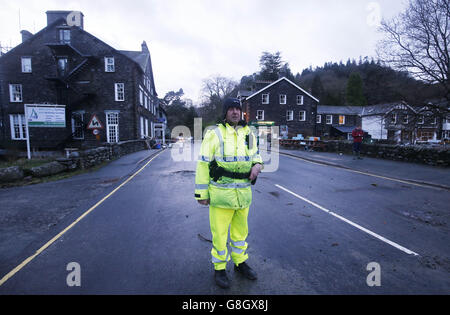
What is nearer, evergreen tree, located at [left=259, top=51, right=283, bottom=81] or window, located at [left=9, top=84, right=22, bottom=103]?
window, located at [left=9, top=84, right=22, bottom=103]

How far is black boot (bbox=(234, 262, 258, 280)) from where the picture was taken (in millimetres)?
3021

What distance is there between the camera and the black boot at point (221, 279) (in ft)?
9.37

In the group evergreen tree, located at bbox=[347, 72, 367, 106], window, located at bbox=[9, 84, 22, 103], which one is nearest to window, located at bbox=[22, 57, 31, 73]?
window, located at bbox=[9, 84, 22, 103]

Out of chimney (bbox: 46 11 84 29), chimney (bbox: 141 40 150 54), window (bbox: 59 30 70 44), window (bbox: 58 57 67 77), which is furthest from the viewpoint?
chimney (bbox: 141 40 150 54)

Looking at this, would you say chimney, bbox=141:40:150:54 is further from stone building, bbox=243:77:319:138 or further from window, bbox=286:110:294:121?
window, bbox=286:110:294:121

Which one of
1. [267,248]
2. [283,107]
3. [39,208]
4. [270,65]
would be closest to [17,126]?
[39,208]

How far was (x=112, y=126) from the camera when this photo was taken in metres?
→ 26.7

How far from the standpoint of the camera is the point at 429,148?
1277 centimetres

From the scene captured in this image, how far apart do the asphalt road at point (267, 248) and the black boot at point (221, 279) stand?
64 mm

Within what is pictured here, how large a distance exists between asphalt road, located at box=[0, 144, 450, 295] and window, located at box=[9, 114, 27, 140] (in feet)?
88.3

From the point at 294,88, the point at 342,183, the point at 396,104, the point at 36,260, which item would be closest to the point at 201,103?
the point at 294,88

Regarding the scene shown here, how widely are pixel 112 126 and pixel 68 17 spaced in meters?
12.6

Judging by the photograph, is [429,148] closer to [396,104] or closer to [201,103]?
[396,104]

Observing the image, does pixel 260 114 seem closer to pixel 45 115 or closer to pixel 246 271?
pixel 45 115
